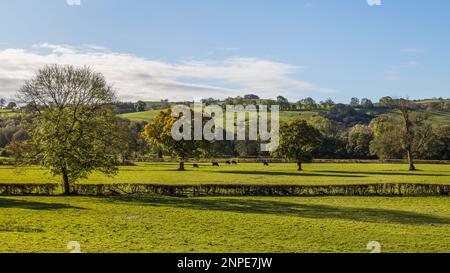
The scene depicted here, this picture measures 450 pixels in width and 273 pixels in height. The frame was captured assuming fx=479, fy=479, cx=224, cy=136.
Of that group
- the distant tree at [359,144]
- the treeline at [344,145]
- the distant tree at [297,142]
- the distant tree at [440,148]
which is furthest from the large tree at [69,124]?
the distant tree at [359,144]

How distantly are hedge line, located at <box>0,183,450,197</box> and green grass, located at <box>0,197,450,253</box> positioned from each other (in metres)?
3.28

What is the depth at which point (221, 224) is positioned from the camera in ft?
92.3

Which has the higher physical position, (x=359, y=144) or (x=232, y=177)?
(x=359, y=144)

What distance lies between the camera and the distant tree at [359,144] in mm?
143625

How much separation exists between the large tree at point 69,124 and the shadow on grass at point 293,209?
211 inches

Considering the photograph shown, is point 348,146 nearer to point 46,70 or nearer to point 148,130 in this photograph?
point 148,130

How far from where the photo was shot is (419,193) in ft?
161

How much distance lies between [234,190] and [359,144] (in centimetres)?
10482

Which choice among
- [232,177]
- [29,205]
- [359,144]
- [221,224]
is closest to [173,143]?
[232,177]

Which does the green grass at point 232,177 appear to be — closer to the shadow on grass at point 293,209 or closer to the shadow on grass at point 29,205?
the shadow on grass at point 29,205

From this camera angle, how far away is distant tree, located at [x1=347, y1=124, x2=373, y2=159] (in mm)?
143625

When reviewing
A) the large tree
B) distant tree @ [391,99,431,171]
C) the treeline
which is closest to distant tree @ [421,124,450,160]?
the treeline

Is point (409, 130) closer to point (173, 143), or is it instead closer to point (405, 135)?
point (405, 135)
